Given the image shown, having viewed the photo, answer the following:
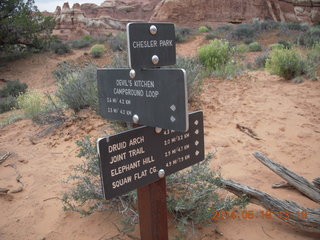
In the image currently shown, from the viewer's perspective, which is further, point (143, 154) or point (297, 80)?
point (297, 80)

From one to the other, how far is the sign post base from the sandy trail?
1.90 feet

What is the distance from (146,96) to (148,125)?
16 centimetres

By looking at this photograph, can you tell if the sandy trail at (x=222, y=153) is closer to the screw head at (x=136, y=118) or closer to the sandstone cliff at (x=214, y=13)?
the screw head at (x=136, y=118)

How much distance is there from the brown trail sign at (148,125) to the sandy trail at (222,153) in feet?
2.55

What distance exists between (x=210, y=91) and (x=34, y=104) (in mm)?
3890

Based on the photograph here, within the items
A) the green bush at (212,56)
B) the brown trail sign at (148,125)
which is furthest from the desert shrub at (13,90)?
the brown trail sign at (148,125)

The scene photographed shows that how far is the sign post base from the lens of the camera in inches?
74.2

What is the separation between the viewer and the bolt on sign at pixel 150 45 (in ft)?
5.60

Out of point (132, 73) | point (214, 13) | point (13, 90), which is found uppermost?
point (214, 13)

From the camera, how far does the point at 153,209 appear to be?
1.90 meters

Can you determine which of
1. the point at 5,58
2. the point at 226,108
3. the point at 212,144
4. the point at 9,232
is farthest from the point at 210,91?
the point at 5,58

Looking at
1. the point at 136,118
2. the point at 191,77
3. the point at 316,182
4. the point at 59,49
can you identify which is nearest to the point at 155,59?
the point at 136,118

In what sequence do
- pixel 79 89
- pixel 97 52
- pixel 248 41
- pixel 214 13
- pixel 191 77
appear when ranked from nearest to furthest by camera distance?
pixel 79 89
pixel 191 77
pixel 97 52
pixel 248 41
pixel 214 13

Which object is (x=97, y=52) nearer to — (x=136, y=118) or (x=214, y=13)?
(x=136, y=118)
